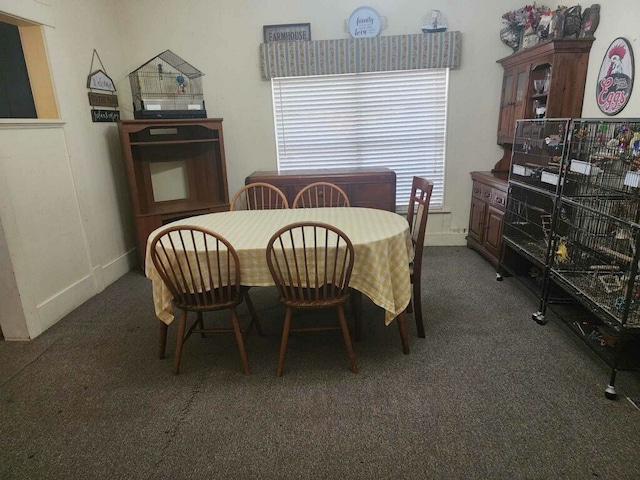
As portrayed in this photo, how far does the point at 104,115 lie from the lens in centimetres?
357

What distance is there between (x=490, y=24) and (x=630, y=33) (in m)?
1.46

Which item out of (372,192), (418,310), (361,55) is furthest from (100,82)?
(418,310)

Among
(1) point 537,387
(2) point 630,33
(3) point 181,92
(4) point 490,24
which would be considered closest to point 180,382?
(1) point 537,387

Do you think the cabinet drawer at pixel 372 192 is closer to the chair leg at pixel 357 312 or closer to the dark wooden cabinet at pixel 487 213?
the dark wooden cabinet at pixel 487 213

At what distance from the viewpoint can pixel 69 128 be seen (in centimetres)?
307

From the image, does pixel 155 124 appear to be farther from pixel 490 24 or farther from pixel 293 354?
pixel 490 24

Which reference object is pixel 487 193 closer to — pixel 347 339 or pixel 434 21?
A: pixel 434 21

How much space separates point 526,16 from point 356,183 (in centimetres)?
202

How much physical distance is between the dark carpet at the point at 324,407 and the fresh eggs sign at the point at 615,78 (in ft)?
5.10

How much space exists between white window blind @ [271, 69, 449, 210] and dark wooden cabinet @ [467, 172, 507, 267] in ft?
1.32

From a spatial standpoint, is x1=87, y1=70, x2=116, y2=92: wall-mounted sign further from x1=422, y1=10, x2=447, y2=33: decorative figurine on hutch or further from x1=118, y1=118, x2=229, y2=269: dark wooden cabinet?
x1=422, y1=10, x2=447, y2=33: decorative figurine on hutch

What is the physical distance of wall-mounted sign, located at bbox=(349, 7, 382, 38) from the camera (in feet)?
12.1

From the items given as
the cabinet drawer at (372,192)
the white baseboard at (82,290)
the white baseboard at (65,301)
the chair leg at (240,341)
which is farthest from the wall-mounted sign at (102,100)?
the chair leg at (240,341)

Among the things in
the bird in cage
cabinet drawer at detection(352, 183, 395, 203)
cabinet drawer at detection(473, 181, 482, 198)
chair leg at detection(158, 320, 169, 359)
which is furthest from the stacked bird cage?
chair leg at detection(158, 320, 169, 359)
